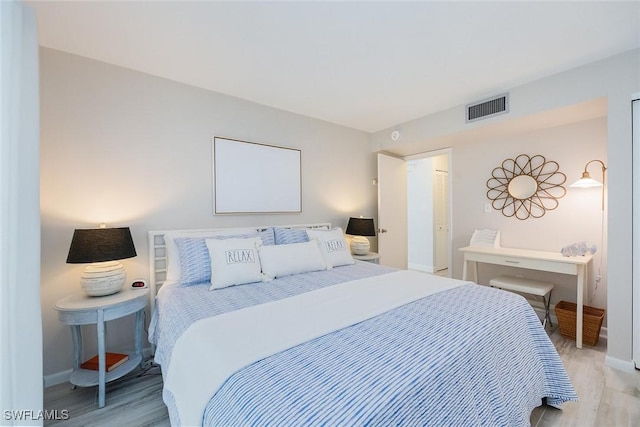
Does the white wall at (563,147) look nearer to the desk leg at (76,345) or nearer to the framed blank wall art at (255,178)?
the framed blank wall art at (255,178)

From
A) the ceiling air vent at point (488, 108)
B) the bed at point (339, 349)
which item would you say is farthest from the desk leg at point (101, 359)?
the ceiling air vent at point (488, 108)

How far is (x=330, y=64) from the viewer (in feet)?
7.38

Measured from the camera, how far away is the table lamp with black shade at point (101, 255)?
5.92 ft

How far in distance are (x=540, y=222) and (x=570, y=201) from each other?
1.15ft

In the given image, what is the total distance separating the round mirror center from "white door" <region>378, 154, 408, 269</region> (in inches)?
57.4

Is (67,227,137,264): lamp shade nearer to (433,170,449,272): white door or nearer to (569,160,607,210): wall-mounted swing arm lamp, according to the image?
(569,160,607,210): wall-mounted swing arm lamp

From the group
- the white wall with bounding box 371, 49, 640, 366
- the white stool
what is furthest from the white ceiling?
the white stool

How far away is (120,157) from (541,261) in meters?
4.04

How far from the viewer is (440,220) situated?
5.39 m

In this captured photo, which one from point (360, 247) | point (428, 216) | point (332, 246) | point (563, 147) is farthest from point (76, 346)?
point (428, 216)

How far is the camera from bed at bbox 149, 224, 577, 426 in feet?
2.87

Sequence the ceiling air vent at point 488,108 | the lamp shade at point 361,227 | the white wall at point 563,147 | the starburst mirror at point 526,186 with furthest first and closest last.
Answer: the lamp shade at point 361,227 < the starburst mirror at point 526,186 < the ceiling air vent at point 488,108 < the white wall at point 563,147

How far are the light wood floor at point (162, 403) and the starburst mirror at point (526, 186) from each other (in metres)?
1.66

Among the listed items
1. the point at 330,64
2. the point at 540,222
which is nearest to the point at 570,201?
the point at 540,222
